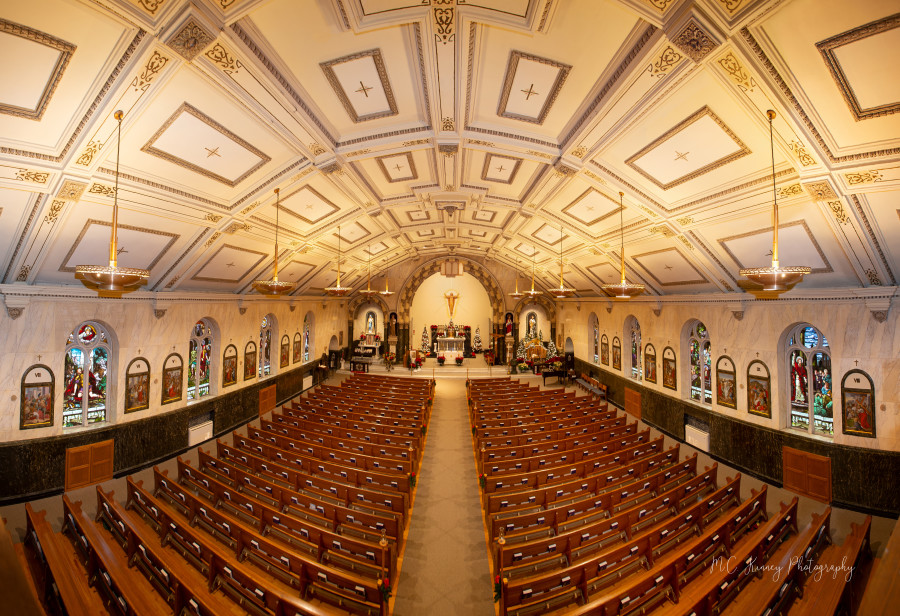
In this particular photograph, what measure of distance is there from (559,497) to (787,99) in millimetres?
7637

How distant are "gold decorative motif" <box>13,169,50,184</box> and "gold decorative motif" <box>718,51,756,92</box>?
10.4 metres

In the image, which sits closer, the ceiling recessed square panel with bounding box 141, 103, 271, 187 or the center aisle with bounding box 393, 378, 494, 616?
the center aisle with bounding box 393, 378, 494, 616

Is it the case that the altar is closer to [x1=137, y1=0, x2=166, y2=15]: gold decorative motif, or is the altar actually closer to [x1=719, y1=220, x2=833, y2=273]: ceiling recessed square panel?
[x1=719, y1=220, x2=833, y2=273]: ceiling recessed square panel

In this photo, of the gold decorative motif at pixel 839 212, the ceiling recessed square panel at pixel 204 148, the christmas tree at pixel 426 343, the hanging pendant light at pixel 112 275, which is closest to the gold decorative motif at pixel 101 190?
the ceiling recessed square panel at pixel 204 148

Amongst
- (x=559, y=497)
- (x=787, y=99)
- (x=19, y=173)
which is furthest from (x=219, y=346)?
(x=787, y=99)

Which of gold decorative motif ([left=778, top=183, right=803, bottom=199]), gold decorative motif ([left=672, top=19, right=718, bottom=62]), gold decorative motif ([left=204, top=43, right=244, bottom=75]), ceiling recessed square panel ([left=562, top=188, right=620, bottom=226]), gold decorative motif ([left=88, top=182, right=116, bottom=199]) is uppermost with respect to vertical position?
gold decorative motif ([left=204, top=43, right=244, bottom=75])

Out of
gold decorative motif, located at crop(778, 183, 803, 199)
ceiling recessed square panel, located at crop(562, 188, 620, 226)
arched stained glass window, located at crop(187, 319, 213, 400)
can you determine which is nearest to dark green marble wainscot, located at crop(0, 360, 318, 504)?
arched stained glass window, located at crop(187, 319, 213, 400)

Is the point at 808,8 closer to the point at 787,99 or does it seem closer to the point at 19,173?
the point at 787,99

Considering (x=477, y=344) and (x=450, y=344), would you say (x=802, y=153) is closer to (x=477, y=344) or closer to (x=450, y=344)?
(x=450, y=344)

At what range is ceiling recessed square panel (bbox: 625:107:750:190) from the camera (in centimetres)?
617

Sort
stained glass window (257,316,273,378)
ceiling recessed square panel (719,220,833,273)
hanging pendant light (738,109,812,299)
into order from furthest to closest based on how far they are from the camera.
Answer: stained glass window (257,316,273,378) < ceiling recessed square panel (719,220,833,273) < hanging pendant light (738,109,812,299)

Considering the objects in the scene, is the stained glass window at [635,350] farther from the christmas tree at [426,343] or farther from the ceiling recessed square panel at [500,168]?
the christmas tree at [426,343]

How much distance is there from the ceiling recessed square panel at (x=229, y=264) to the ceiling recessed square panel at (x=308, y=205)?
2085mm

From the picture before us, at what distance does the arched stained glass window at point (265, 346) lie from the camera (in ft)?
50.6
